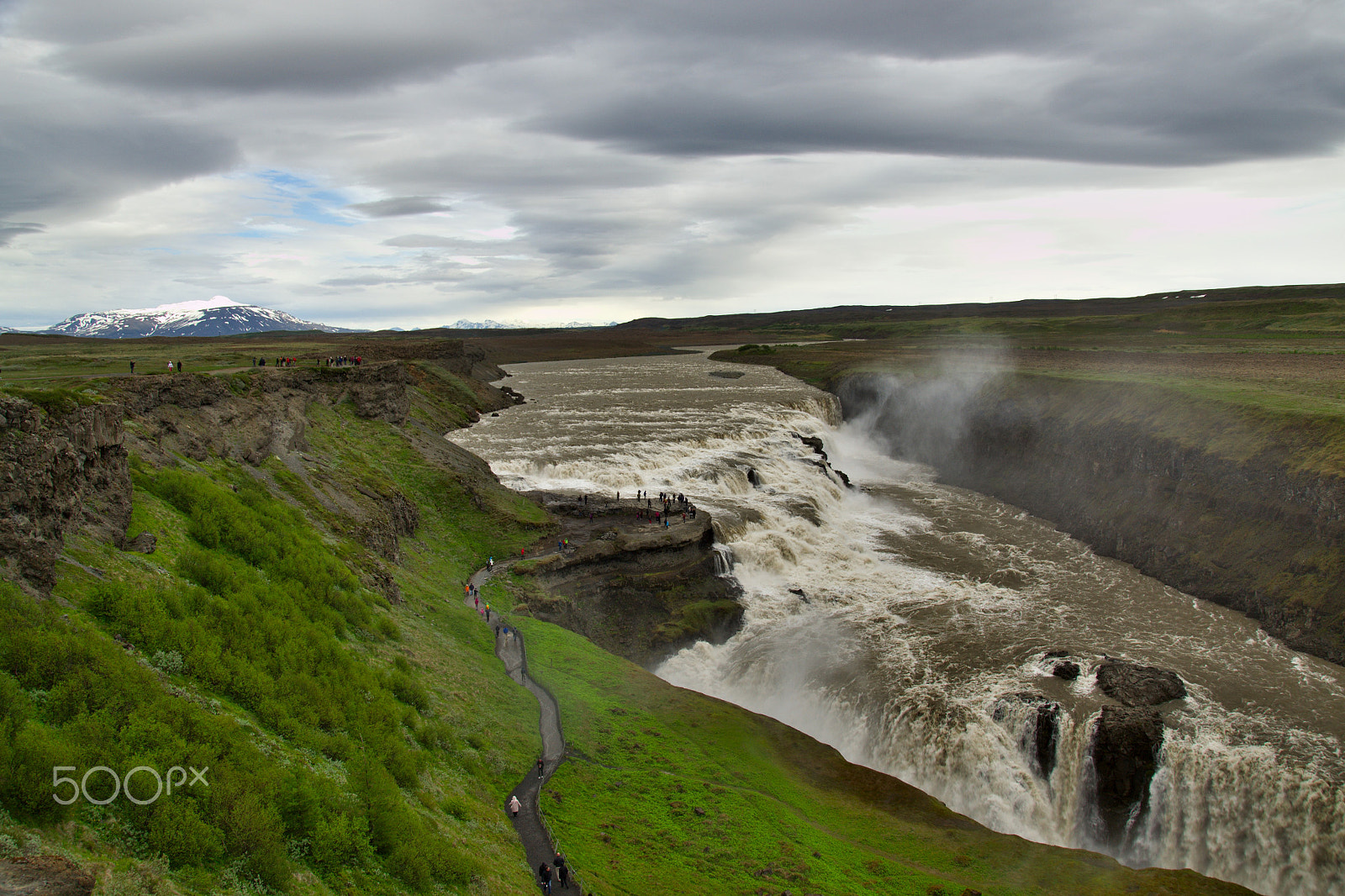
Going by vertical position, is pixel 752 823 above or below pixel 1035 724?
above

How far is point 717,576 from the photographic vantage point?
43.9 metres

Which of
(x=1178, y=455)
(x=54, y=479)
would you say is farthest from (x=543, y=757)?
(x=1178, y=455)

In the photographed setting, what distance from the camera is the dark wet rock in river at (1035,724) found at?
27.9m

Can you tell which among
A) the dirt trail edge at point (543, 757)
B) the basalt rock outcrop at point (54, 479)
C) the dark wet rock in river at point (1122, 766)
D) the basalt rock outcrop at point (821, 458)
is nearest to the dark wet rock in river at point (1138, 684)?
the dark wet rock in river at point (1122, 766)

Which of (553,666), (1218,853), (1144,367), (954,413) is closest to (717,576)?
(553,666)

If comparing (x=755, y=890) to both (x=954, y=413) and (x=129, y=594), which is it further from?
(x=954, y=413)

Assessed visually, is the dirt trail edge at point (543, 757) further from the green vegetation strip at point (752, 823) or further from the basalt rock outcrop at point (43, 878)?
the basalt rock outcrop at point (43, 878)

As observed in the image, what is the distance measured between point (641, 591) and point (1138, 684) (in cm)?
2469

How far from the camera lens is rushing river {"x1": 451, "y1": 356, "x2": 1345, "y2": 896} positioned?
2538 centimetres

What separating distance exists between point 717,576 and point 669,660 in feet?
22.9

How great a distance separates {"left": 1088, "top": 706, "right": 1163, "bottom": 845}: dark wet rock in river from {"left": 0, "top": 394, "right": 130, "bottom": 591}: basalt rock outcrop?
33.1 metres

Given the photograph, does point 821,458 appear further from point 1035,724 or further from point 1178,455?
point 1035,724

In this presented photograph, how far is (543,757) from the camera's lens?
2450 cm

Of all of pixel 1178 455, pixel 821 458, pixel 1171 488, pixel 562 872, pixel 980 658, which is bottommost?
pixel 980 658
